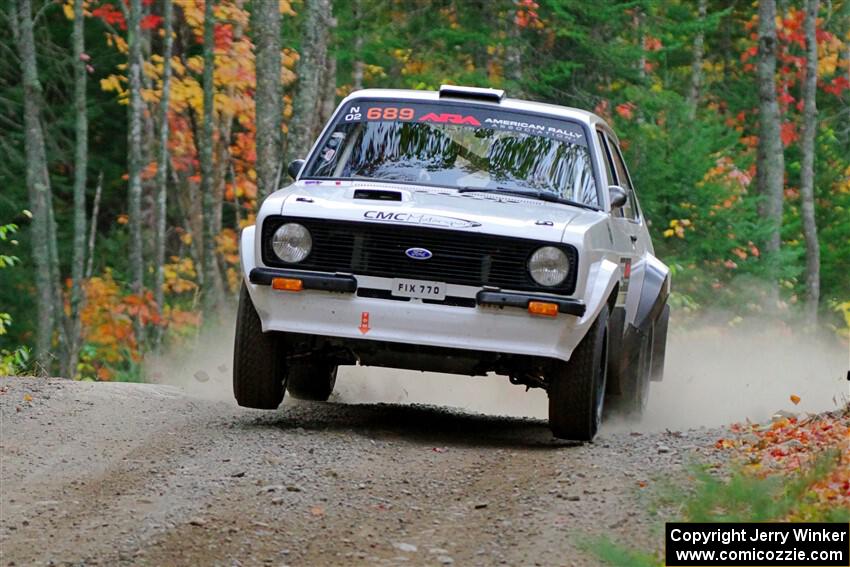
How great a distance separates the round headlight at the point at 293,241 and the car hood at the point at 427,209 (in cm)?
9

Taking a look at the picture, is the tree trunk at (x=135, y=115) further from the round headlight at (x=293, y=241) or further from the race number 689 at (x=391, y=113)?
the round headlight at (x=293, y=241)

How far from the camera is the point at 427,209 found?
830 cm

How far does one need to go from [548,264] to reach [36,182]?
17766mm

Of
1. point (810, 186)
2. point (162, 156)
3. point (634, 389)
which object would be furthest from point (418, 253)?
point (810, 186)

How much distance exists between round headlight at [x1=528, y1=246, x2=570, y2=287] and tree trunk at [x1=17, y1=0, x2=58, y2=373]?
54.7 feet

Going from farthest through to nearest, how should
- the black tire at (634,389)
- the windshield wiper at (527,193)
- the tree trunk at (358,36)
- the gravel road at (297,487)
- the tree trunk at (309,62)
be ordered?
the tree trunk at (358,36) < the tree trunk at (309,62) < the black tire at (634,389) < the windshield wiper at (527,193) < the gravel road at (297,487)

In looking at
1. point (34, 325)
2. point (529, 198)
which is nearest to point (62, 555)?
point (529, 198)

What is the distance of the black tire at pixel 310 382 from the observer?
1085 cm

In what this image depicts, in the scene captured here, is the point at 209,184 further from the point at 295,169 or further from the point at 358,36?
the point at 295,169

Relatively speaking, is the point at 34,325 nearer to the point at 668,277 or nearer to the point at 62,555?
the point at 668,277

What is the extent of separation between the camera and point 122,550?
583 cm

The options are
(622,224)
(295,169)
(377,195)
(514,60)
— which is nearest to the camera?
(377,195)

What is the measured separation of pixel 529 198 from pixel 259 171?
933cm

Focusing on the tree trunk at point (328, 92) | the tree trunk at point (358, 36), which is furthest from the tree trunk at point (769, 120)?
the tree trunk at point (328, 92)
